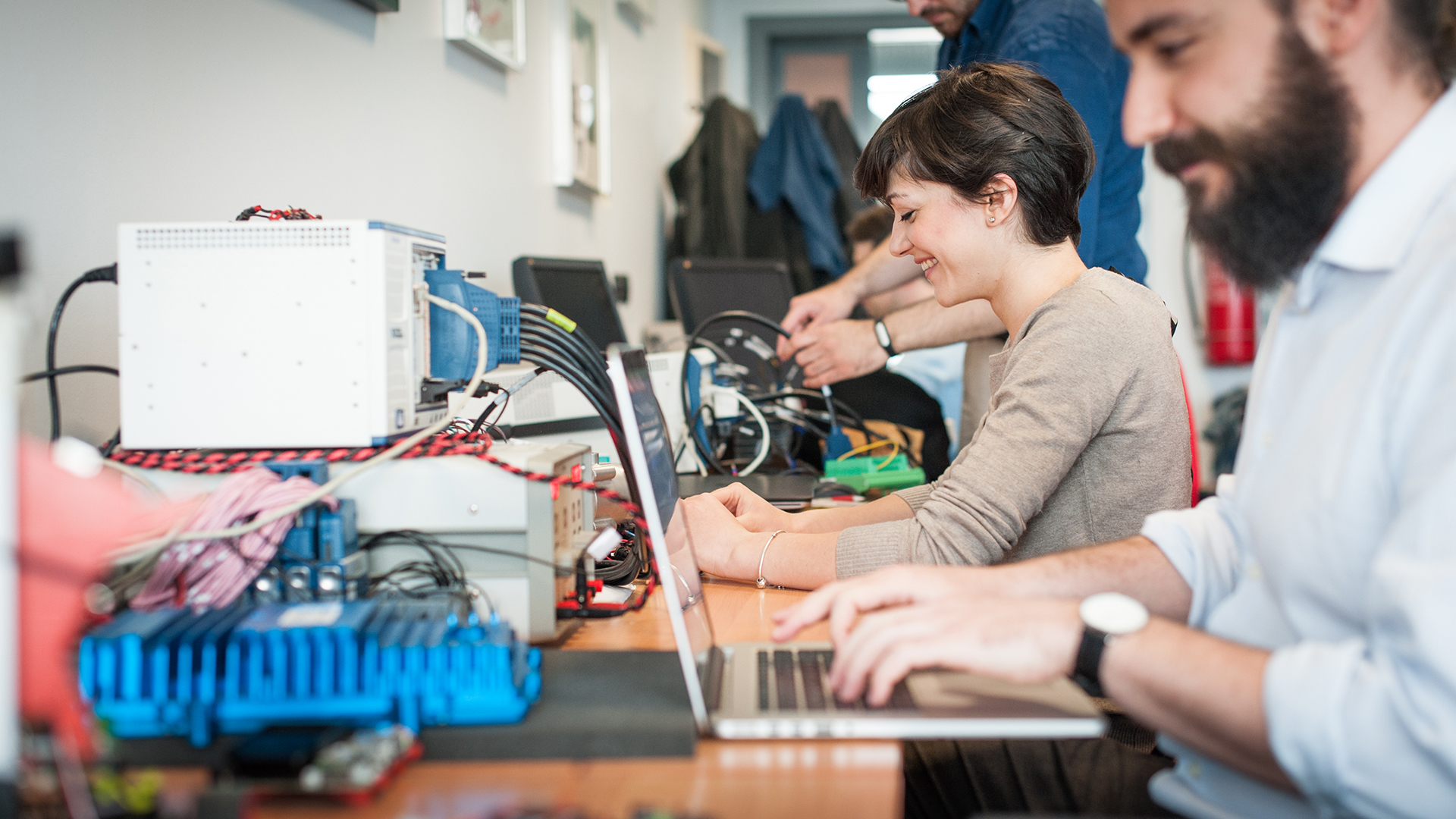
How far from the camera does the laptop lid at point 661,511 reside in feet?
2.38

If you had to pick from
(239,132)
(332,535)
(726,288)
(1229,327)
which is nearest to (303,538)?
(332,535)

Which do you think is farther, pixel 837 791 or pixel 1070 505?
pixel 1070 505

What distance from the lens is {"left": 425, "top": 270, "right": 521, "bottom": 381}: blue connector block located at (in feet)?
3.35

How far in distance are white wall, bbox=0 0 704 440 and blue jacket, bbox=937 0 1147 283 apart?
1074 millimetres

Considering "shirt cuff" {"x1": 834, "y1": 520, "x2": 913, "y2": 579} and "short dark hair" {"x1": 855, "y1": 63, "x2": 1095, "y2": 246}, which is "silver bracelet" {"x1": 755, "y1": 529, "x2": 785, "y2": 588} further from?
"short dark hair" {"x1": 855, "y1": 63, "x2": 1095, "y2": 246}

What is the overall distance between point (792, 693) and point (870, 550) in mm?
367

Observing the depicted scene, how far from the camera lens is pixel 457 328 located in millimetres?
1021

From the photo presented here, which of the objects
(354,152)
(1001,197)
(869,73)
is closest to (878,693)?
(1001,197)

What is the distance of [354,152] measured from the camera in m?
1.67

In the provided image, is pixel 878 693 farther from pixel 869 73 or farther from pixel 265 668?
pixel 869 73

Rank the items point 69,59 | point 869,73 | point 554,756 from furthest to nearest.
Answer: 1. point 869,73
2. point 69,59
3. point 554,756

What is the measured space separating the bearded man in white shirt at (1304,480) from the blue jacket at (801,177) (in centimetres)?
318

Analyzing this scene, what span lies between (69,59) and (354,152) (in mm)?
595

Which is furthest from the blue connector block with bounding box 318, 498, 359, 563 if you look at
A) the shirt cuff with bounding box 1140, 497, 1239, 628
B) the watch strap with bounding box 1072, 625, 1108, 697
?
the shirt cuff with bounding box 1140, 497, 1239, 628
